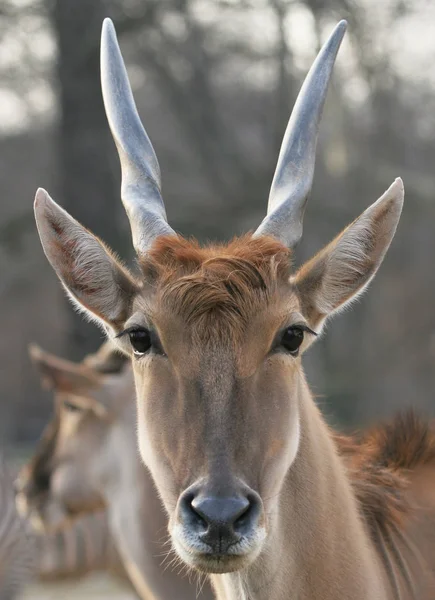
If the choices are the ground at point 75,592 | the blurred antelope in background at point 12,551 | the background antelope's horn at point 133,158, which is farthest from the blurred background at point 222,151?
the background antelope's horn at point 133,158

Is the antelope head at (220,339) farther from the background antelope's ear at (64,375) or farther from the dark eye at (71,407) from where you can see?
the dark eye at (71,407)

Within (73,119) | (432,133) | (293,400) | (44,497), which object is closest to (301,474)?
(293,400)

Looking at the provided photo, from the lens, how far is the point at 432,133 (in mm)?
19016

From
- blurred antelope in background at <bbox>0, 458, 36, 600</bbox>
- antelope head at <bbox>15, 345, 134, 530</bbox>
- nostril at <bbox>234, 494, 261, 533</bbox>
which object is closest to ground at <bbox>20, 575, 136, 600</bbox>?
antelope head at <bbox>15, 345, 134, 530</bbox>

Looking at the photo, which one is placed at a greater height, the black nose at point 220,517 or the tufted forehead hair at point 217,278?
the tufted forehead hair at point 217,278

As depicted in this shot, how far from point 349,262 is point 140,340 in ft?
2.69

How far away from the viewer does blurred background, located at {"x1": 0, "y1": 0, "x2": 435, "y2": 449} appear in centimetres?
1302

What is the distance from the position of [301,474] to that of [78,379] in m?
3.43

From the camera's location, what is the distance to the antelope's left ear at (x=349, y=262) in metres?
3.86

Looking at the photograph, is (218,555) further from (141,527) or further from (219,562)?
(141,527)

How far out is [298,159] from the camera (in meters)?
4.45

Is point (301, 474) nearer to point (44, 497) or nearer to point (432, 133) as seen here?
point (44, 497)

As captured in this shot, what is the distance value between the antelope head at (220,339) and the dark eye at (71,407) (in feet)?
10.9

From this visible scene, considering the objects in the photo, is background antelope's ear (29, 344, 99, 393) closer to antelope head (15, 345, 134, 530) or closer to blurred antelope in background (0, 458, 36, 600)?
antelope head (15, 345, 134, 530)
